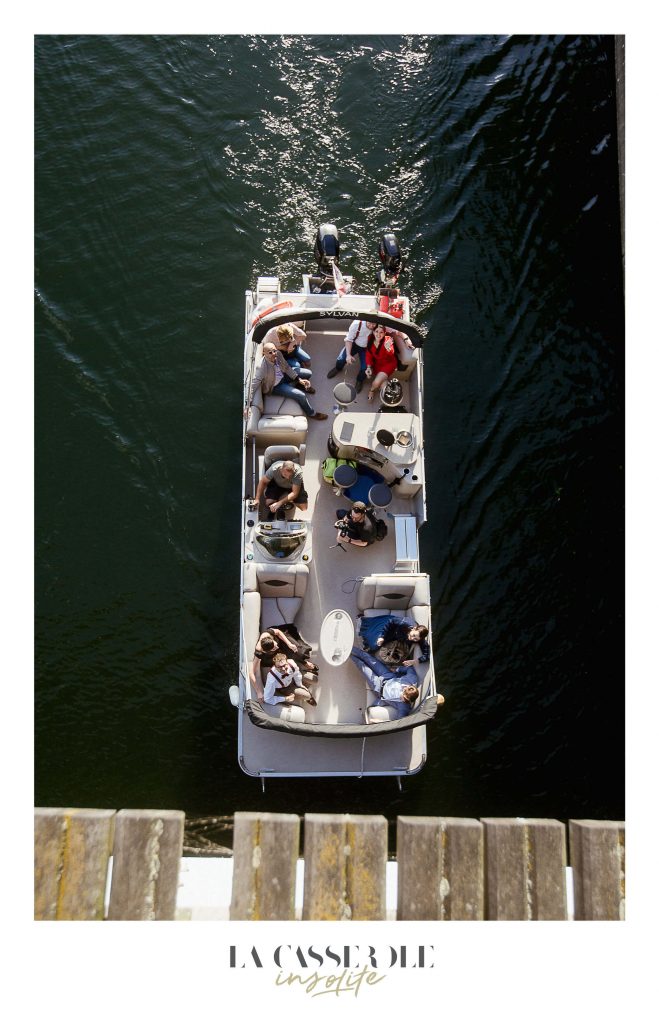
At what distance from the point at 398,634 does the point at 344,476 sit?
1.58 metres

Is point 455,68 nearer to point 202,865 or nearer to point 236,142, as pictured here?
point 236,142

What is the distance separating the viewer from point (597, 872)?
4.46 m

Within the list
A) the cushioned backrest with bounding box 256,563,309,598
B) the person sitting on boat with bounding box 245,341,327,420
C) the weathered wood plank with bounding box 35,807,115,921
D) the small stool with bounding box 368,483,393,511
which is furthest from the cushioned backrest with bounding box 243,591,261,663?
the weathered wood plank with bounding box 35,807,115,921

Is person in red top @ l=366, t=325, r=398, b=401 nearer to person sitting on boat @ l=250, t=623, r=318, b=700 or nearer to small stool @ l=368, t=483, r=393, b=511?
small stool @ l=368, t=483, r=393, b=511

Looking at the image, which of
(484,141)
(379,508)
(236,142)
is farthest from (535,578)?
(236,142)

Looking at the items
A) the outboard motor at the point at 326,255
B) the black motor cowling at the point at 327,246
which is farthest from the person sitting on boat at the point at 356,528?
the black motor cowling at the point at 327,246

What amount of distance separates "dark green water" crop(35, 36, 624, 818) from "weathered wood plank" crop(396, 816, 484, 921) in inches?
131

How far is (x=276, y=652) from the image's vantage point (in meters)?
6.59

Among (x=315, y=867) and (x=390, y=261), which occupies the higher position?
(x=390, y=261)

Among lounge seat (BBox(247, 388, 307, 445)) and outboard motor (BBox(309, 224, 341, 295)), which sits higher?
outboard motor (BBox(309, 224, 341, 295))

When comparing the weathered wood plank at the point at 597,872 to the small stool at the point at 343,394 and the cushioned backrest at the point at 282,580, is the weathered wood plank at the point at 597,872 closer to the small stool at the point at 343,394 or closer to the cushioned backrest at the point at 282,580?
the cushioned backrest at the point at 282,580

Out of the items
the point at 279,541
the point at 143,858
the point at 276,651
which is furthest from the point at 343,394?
the point at 143,858

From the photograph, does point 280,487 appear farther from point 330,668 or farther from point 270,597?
point 330,668

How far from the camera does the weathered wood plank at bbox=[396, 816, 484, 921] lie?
4.32 meters
